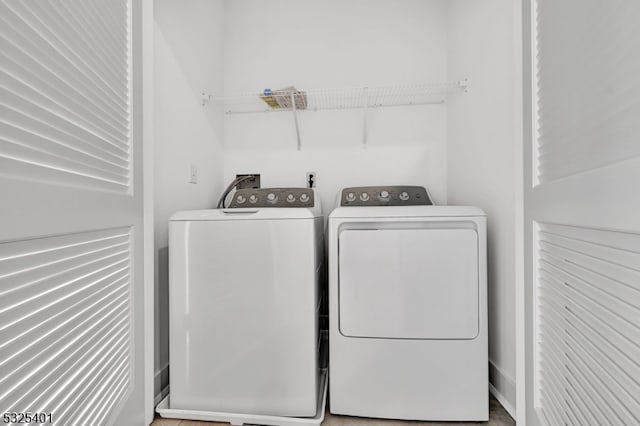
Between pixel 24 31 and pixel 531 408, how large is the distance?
5.40 feet

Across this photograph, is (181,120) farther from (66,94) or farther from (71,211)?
(71,211)

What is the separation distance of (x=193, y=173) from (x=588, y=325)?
176 cm

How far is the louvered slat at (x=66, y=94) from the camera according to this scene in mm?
555

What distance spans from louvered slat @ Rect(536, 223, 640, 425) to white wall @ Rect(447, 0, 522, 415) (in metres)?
0.27

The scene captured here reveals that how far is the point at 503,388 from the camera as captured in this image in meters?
1.29

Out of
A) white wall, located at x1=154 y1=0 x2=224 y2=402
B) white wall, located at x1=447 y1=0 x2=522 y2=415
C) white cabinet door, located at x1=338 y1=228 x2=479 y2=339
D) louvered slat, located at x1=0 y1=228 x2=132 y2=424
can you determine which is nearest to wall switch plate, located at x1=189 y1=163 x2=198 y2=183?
white wall, located at x1=154 y1=0 x2=224 y2=402

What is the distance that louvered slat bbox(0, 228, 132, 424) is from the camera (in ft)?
1.81

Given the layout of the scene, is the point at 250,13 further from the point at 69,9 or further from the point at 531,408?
the point at 531,408

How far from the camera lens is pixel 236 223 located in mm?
1216

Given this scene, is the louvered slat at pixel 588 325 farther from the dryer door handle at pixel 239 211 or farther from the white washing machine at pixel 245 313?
the dryer door handle at pixel 239 211

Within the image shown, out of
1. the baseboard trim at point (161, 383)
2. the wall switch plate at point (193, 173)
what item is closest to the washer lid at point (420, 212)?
the wall switch plate at point (193, 173)

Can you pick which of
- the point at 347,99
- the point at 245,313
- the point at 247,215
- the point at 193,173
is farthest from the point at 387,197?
the point at 193,173

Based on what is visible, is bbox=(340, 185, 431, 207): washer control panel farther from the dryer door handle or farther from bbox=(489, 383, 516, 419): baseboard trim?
bbox=(489, 383, 516, 419): baseboard trim

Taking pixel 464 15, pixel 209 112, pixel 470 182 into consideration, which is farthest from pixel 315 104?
pixel 470 182
